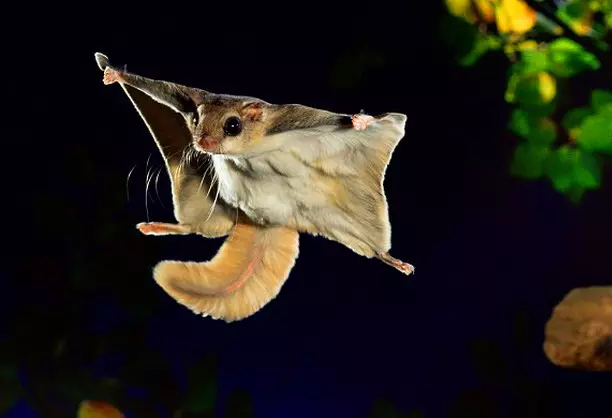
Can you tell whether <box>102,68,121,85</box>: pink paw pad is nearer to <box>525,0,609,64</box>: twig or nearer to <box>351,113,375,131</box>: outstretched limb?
<box>351,113,375,131</box>: outstretched limb

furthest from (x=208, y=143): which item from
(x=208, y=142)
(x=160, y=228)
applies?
(x=160, y=228)

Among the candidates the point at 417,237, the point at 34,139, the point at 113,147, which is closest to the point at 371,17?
the point at 417,237

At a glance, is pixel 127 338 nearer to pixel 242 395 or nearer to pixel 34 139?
pixel 242 395

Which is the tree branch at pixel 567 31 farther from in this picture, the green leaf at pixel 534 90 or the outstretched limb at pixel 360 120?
the outstretched limb at pixel 360 120

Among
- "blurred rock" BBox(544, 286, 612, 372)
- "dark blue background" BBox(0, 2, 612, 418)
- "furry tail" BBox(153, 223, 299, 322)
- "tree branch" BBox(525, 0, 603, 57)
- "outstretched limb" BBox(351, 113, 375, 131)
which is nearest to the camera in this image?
"outstretched limb" BBox(351, 113, 375, 131)

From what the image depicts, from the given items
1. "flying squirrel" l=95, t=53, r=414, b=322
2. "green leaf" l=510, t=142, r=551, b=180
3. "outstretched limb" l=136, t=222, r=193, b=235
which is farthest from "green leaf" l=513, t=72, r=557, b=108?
"outstretched limb" l=136, t=222, r=193, b=235

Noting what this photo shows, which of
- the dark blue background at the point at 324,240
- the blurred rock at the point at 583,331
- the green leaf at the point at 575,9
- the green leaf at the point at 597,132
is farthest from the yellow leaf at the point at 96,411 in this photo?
the green leaf at the point at 575,9
